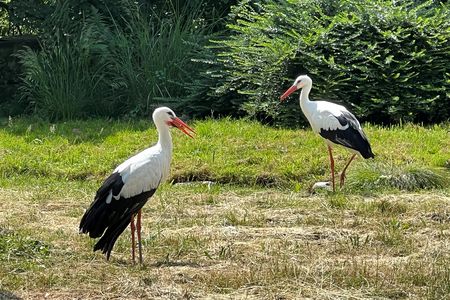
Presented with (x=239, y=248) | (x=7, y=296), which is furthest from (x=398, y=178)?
(x=7, y=296)

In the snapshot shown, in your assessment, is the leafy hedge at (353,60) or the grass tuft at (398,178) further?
the leafy hedge at (353,60)

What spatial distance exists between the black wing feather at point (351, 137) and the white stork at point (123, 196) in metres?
3.26

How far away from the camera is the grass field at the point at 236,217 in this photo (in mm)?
7102

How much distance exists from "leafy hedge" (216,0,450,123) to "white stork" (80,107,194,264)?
5.64 m

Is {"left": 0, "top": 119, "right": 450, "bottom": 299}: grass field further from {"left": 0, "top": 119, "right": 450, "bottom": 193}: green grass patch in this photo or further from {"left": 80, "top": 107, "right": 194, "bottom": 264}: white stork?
{"left": 80, "top": 107, "right": 194, "bottom": 264}: white stork

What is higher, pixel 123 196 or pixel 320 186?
pixel 123 196

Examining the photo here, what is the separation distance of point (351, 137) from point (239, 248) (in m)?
3.13

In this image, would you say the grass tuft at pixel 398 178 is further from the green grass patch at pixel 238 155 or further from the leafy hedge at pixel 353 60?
the leafy hedge at pixel 353 60

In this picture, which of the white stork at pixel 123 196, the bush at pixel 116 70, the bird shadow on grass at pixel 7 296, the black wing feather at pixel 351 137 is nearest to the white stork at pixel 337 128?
the black wing feather at pixel 351 137

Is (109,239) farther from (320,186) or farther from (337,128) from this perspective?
(337,128)

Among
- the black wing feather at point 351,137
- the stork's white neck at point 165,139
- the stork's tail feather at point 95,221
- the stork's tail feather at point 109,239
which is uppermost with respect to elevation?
the stork's white neck at point 165,139

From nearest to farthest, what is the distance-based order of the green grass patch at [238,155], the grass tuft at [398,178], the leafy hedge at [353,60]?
1. the grass tuft at [398,178]
2. the green grass patch at [238,155]
3. the leafy hedge at [353,60]

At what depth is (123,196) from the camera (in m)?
7.64

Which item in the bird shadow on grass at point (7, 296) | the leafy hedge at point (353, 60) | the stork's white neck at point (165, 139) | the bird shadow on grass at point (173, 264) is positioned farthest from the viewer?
the leafy hedge at point (353, 60)
